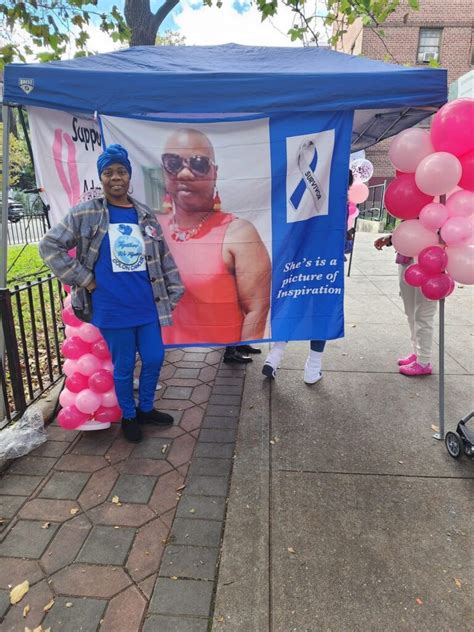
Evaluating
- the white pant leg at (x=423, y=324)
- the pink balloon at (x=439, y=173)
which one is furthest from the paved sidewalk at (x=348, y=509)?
the pink balloon at (x=439, y=173)

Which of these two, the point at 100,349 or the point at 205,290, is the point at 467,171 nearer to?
the point at 205,290

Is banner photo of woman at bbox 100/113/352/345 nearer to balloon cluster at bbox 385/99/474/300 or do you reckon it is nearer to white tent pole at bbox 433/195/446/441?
balloon cluster at bbox 385/99/474/300

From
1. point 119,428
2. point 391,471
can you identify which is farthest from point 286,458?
point 119,428

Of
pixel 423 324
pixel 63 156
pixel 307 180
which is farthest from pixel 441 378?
pixel 63 156

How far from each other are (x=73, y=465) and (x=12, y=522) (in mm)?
542

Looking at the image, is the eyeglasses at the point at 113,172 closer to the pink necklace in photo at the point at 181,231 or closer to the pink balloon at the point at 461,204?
the pink necklace in photo at the point at 181,231

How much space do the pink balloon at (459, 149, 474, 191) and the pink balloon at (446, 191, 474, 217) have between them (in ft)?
0.16

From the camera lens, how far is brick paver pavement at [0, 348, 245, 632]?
190cm

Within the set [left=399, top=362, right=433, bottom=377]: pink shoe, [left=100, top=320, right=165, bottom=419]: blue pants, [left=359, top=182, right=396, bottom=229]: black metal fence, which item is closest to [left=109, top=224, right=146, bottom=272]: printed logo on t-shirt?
[left=100, top=320, right=165, bottom=419]: blue pants

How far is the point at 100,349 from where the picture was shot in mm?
3135

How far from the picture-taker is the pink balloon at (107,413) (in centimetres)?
321

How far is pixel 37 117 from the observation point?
10.1 feet

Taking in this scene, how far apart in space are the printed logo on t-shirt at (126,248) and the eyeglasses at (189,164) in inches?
21.4

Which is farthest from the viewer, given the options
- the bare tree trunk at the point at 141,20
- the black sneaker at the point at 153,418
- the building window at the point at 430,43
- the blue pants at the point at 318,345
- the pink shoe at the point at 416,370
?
the building window at the point at 430,43
